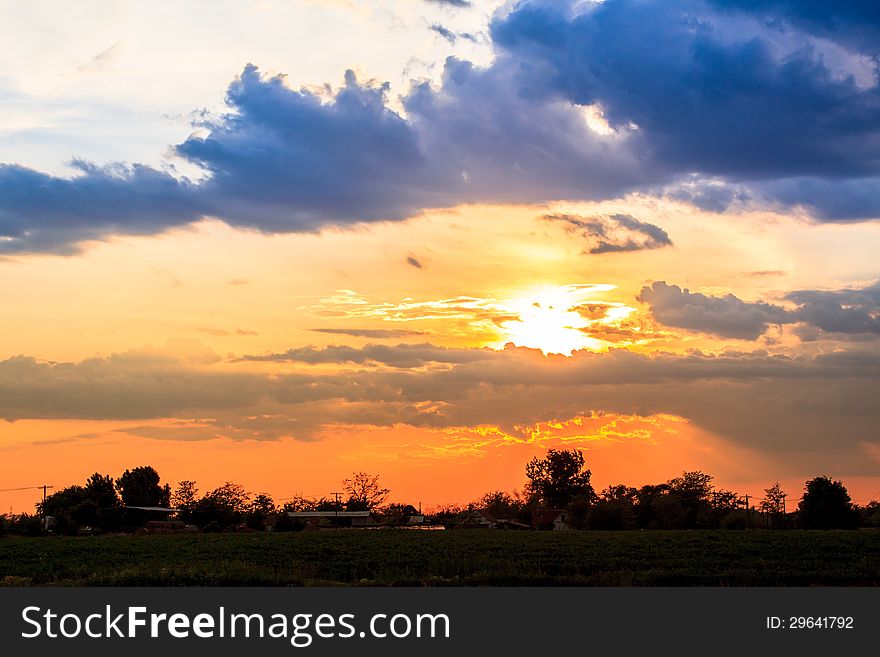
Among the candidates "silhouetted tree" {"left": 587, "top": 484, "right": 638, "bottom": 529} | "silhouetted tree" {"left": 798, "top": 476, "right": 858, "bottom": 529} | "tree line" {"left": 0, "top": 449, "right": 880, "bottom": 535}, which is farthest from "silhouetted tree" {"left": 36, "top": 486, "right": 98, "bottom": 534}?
"silhouetted tree" {"left": 798, "top": 476, "right": 858, "bottom": 529}

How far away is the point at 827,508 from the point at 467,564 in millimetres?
98717

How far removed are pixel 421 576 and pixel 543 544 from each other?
22.9m

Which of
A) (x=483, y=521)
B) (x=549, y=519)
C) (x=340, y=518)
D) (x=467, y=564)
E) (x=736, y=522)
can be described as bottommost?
(x=483, y=521)

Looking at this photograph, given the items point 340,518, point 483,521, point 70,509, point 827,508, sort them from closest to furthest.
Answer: point 827,508 < point 70,509 < point 483,521 < point 340,518

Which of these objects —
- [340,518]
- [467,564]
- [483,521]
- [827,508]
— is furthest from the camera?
[340,518]

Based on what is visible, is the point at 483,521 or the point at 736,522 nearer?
the point at 736,522

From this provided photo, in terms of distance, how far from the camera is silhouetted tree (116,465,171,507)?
169375 mm

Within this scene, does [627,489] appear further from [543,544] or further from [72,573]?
[72,573]

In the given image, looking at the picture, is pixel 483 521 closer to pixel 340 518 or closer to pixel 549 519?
pixel 549 519

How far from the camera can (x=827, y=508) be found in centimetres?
12950

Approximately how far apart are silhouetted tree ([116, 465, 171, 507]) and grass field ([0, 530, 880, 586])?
10100cm

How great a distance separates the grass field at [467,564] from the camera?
39.7m

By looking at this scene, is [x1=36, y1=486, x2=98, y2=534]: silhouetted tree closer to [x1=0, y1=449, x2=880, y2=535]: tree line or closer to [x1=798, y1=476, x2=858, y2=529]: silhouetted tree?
[x1=0, y1=449, x2=880, y2=535]: tree line

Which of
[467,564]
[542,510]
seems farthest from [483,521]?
[467,564]
